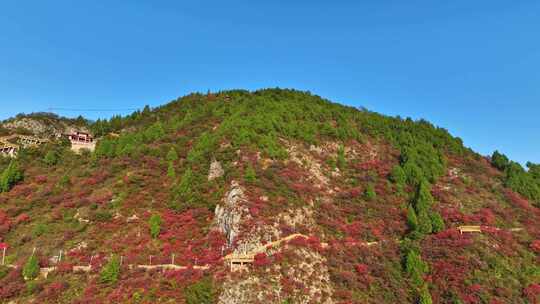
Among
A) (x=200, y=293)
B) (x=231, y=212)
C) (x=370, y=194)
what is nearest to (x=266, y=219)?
(x=231, y=212)

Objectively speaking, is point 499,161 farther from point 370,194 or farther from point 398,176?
point 370,194

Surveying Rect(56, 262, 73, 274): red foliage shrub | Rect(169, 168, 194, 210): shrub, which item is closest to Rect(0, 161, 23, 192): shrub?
Rect(56, 262, 73, 274): red foliage shrub

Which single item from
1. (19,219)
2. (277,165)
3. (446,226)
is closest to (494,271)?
(446,226)

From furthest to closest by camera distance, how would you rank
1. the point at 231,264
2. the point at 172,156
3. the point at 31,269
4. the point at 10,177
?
the point at 172,156 → the point at 10,177 → the point at 31,269 → the point at 231,264

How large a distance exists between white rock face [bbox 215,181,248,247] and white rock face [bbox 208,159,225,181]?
5963mm

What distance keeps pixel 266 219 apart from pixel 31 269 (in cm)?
2236

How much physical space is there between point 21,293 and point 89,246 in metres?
7.06

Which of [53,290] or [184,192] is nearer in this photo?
[53,290]

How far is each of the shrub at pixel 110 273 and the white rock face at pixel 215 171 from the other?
57.2 feet

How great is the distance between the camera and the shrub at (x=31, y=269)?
1352 inches

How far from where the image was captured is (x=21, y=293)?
32344 mm

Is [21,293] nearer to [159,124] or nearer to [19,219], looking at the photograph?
[19,219]

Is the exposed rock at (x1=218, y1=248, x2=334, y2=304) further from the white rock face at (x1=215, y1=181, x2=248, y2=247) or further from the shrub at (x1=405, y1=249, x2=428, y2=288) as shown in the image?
Answer: the shrub at (x1=405, y1=249, x2=428, y2=288)

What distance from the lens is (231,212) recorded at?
38781mm
